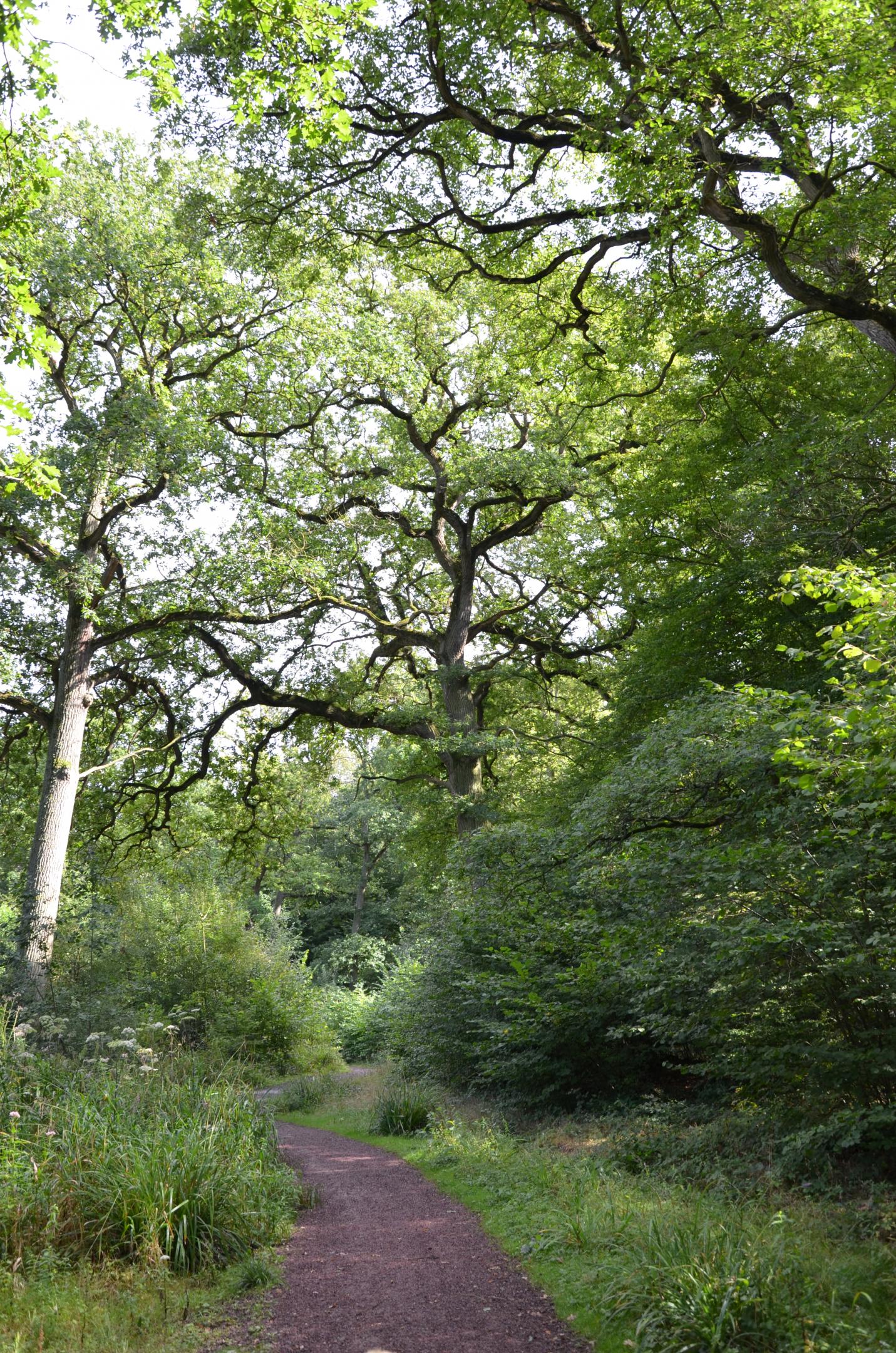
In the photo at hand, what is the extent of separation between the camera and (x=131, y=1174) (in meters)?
6.08

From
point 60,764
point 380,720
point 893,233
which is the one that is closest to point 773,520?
point 893,233

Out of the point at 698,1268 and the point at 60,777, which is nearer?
the point at 698,1268

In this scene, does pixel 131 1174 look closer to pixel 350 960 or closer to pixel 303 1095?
pixel 303 1095

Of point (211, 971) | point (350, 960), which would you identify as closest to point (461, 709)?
point (211, 971)

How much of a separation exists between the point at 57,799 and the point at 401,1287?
1231 centimetres

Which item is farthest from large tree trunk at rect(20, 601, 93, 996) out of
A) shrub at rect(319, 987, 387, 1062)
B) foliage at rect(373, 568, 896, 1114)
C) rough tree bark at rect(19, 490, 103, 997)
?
shrub at rect(319, 987, 387, 1062)

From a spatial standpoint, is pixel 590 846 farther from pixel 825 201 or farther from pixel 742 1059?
pixel 825 201

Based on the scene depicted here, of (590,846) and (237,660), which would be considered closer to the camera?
(590,846)

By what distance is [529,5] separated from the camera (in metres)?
8.84

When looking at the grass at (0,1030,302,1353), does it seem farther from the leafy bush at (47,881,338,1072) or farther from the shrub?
the shrub

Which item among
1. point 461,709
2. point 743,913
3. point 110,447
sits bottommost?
point 743,913

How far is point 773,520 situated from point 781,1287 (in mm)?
7553

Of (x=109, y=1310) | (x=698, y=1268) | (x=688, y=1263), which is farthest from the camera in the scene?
(x=109, y=1310)

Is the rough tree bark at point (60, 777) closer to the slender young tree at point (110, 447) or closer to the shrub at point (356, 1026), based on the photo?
the slender young tree at point (110, 447)
